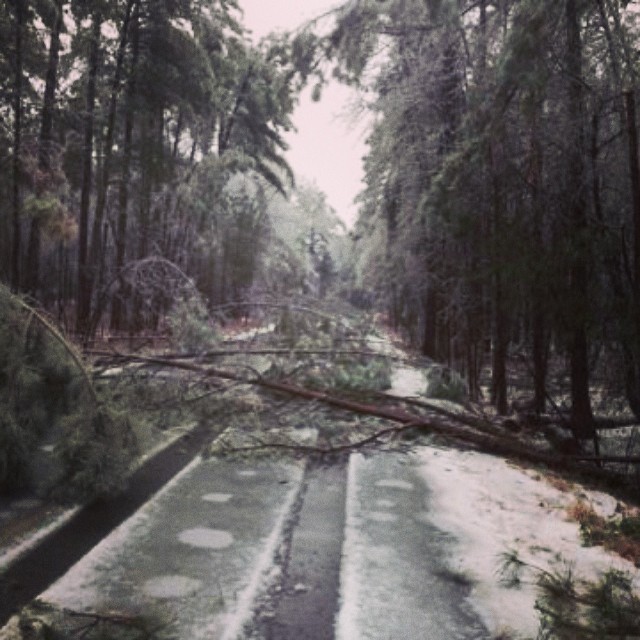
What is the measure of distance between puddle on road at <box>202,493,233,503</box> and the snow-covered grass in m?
1.52

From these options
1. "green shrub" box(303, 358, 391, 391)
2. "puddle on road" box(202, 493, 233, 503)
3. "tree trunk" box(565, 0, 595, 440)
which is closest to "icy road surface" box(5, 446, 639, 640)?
"puddle on road" box(202, 493, 233, 503)

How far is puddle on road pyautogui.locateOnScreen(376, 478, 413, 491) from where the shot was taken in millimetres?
4742

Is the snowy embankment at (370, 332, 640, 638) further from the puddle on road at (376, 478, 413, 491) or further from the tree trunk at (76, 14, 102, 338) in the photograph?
the tree trunk at (76, 14, 102, 338)

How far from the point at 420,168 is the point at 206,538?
959cm

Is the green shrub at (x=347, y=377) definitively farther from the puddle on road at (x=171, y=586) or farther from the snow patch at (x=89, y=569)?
the puddle on road at (x=171, y=586)

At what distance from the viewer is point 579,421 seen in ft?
23.7

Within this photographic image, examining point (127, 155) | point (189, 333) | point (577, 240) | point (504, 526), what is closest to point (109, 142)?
point (127, 155)

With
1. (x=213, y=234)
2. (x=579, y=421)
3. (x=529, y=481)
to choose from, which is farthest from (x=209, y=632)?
(x=213, y=234)

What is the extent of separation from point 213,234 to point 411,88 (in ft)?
46.2

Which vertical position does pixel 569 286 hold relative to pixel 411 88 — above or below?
below

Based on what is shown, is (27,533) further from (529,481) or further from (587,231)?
(587,231)

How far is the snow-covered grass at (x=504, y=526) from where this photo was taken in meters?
2.95

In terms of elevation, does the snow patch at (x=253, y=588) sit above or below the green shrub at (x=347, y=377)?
below

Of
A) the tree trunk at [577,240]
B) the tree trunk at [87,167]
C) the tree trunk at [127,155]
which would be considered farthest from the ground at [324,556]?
the tree trunk at [127,155]
